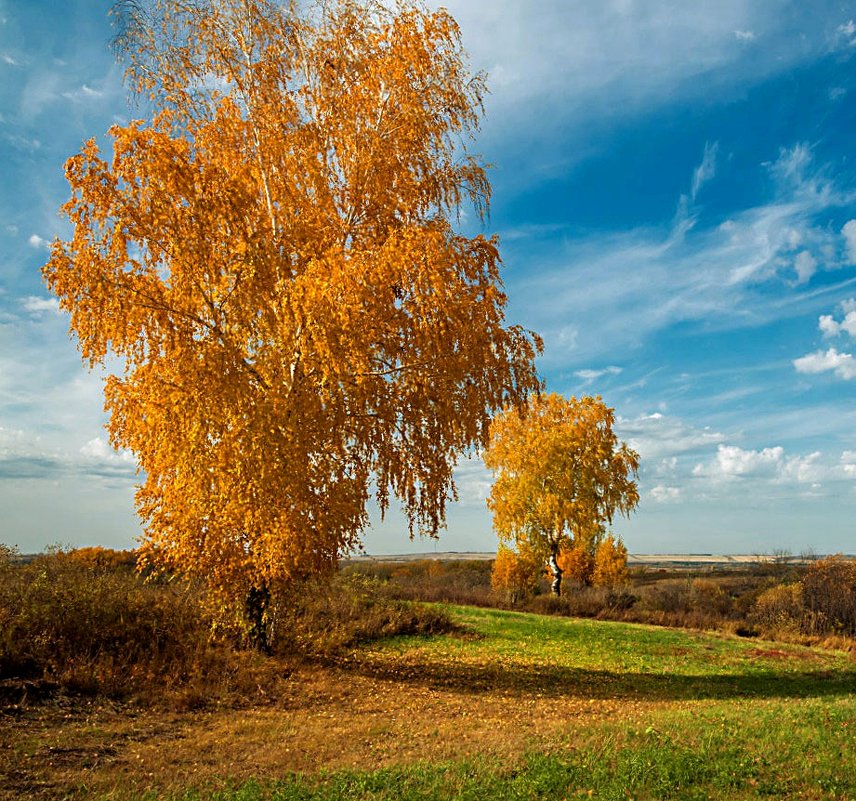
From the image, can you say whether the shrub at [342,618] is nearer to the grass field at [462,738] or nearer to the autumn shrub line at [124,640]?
the autumn shrub line at [124,640]

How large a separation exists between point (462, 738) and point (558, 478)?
22444 mm

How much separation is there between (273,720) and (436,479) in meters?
4.93

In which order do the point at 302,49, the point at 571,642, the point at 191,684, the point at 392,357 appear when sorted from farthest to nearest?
the point at 571,642 < the point at 302,49 < the point at 392,357 < the point at 191,684

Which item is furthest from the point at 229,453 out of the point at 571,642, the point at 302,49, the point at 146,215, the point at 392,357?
the point at 571,642

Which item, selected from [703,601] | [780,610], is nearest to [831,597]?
[780,610]

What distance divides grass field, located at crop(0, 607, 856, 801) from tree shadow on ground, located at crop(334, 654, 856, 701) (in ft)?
0.21

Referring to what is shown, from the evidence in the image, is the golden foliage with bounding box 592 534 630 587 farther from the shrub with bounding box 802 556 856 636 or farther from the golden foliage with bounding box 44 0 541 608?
the golden foliage with bounding box 44 0 541 608

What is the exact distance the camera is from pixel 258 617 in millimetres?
12820

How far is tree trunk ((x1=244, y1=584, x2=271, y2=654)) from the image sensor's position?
41.2 feet

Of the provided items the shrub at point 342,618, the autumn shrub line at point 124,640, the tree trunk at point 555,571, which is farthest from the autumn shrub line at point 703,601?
the autumn shrub line at point 124,640

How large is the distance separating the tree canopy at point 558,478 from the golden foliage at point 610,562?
136 cm

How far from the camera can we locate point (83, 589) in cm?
1122

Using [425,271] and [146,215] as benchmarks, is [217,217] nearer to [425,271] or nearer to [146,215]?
[146,215]

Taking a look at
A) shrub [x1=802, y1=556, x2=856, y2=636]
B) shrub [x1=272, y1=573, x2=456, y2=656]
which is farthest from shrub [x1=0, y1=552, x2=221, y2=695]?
shrub [x1=802, y1=556, x2=856, y2=636]
